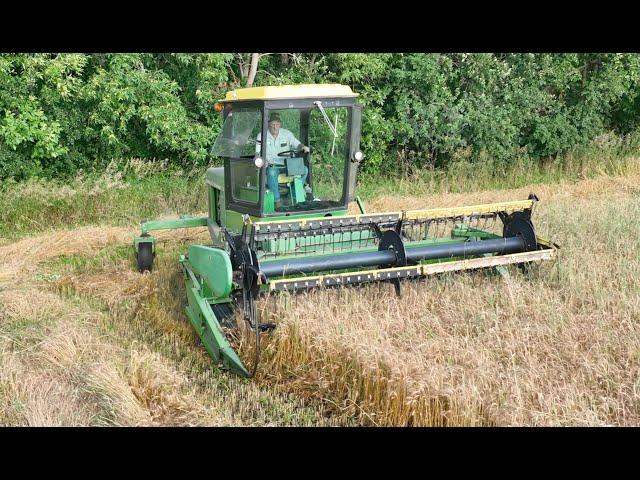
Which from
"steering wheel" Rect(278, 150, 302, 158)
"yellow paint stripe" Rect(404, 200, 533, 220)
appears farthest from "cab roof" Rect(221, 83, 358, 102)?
"yellow paint stripe" Rect(404, 200, 533, 220)

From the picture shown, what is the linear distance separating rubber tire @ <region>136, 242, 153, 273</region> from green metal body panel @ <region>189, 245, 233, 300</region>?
6.24 feet

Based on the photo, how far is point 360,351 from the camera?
431 cm

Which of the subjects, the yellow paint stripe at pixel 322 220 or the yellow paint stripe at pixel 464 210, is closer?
the yellow paint stripe at pixel 322 220

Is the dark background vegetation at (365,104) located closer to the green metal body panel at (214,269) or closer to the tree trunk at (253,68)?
the tree trunk at (253,68)

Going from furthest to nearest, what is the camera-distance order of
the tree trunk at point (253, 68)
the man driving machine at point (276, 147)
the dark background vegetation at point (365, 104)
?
the tree trunk at point (253, 68), the dark background vegetation at point (365, 104), the man driving machine at point (276, 147)

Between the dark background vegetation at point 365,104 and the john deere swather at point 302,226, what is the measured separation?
4758mm

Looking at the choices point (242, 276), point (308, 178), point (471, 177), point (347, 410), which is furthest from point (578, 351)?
point (471, 177)

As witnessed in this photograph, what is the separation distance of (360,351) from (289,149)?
2.15 metres

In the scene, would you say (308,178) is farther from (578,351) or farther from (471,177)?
(471,177)

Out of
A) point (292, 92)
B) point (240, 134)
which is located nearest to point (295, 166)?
point (240, 134)

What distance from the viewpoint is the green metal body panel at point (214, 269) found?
471 centimetres

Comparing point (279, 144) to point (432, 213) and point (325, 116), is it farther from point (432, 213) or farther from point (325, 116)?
point (432, 213)

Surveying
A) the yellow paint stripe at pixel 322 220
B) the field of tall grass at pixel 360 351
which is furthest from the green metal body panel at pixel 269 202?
the field of tall grass at pixel 360 351

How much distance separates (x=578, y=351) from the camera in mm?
4258
